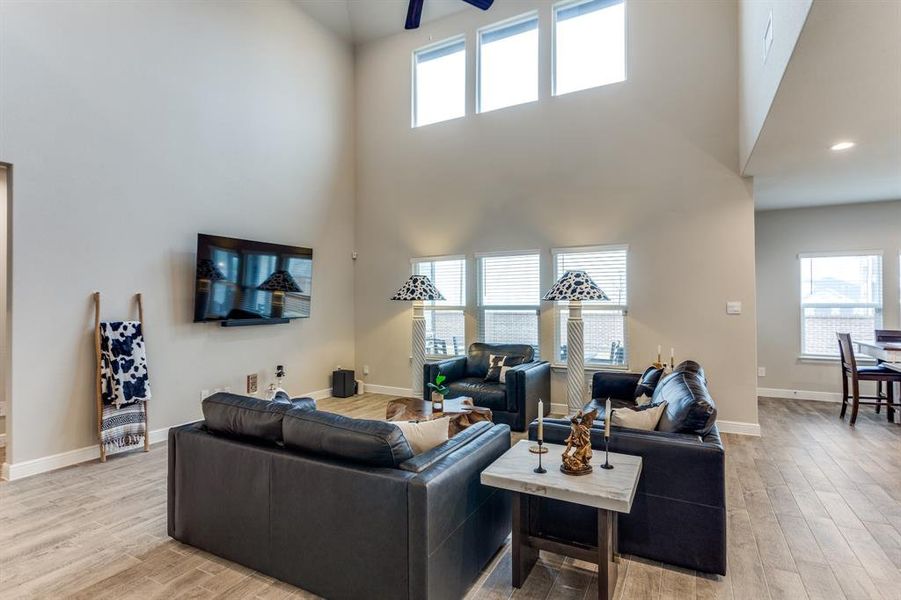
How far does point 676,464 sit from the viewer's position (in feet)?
7.57

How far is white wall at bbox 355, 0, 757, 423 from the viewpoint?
4.86m

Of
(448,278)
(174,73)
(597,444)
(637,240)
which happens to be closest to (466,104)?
(448,278)

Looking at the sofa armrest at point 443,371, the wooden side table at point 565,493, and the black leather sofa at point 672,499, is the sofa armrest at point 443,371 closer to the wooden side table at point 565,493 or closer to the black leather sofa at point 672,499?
the black leather sofa at point 672,499

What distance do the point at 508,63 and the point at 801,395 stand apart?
6136 millimetres

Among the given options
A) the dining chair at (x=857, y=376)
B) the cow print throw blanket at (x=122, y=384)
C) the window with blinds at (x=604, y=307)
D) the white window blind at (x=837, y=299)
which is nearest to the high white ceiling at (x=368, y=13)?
the window with blinds at (x=604, y=307)

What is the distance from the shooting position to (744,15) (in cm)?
431

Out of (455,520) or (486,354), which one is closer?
(455,520)

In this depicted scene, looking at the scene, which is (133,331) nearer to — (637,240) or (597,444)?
(597,444)

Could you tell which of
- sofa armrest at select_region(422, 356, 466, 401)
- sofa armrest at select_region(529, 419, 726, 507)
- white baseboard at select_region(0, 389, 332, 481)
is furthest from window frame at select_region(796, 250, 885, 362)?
white baseboard at select_region(0, 389, 332, 481)

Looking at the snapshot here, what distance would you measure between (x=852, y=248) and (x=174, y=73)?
8543mm

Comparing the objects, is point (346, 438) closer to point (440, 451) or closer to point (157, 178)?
point (440, 451)

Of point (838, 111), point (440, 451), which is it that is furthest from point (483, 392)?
point (838, 111)

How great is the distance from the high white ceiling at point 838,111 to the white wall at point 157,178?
209 inches

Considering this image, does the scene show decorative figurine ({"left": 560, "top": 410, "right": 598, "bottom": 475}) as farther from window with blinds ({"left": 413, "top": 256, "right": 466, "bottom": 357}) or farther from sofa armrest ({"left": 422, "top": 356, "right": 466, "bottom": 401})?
window with blinds ({"left": 413, "top": 256, "right": 466, "bottom": 357})
